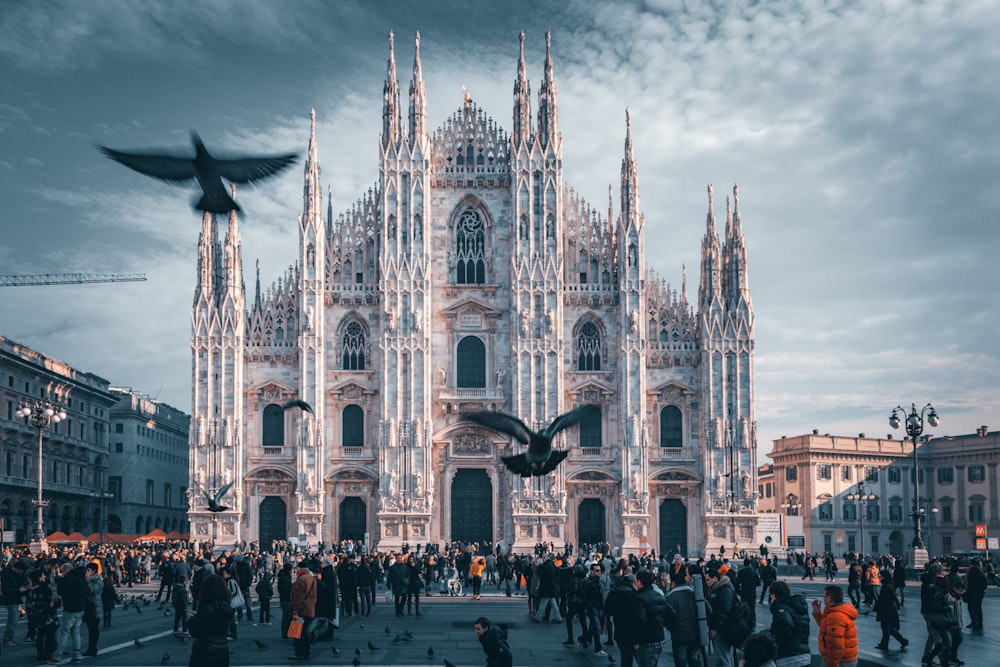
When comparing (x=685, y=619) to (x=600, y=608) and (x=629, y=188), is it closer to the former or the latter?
(x=600, y=608)

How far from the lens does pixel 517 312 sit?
61344 mm

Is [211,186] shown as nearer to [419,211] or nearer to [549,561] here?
[549,561]

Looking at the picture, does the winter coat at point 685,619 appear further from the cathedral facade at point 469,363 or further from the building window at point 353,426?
the building window at point 353,426

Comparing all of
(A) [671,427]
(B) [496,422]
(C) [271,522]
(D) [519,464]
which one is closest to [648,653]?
(B) [496,422]

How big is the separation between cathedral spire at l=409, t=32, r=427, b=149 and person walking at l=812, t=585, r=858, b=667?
50989 mm

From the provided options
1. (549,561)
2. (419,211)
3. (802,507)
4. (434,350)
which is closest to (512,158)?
(419,211)

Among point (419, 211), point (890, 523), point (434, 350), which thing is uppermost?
point (419, 211)

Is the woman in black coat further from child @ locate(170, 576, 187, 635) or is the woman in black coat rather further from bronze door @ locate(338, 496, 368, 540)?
bronze door @ locate(338, 496, 368, 540)

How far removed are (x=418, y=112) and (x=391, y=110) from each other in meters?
1.37

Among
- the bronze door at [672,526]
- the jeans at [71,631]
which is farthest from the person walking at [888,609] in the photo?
the bronze door at [672,526]

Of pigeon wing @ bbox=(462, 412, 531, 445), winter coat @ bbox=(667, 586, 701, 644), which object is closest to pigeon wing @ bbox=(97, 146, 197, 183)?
winter coat @ bbox=(667, 586, 701, 644)

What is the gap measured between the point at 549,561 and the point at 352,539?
3549 centimetres

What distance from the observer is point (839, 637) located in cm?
1315

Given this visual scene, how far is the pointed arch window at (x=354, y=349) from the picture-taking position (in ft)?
206
